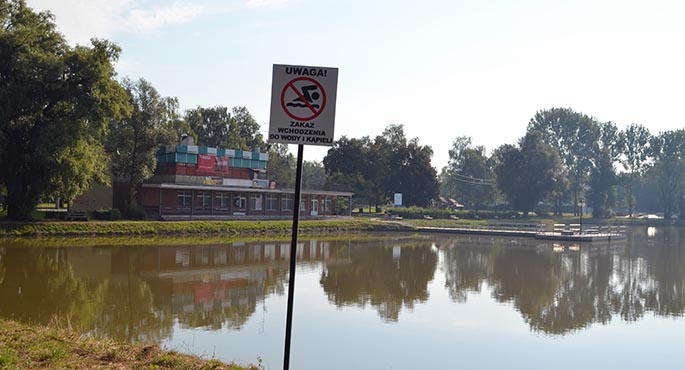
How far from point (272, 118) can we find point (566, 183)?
2986 inches

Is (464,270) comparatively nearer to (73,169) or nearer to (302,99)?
(73,169)

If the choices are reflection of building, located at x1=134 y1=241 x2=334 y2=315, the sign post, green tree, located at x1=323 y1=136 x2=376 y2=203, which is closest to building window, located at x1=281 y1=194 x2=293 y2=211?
green tree, located at x1=323 y1=136 x2=376 y2=203

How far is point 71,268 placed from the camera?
2188 cm

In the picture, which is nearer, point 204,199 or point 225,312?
point 225,312

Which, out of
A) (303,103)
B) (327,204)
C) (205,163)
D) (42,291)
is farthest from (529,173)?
(303,103)

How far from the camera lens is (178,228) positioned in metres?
39.7

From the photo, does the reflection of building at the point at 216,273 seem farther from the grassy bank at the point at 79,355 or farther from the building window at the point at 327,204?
the building window at the point at 327,204

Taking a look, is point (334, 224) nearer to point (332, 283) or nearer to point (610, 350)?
point (332, 283)

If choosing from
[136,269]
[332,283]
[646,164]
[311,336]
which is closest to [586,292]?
[332,283]

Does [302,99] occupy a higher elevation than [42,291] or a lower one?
higher

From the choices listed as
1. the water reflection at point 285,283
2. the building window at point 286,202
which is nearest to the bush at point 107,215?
the water reflection at point 285,283

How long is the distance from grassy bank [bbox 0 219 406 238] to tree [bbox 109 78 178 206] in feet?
17.7

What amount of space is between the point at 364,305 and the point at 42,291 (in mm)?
8480

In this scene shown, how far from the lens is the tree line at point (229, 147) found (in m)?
33.2
